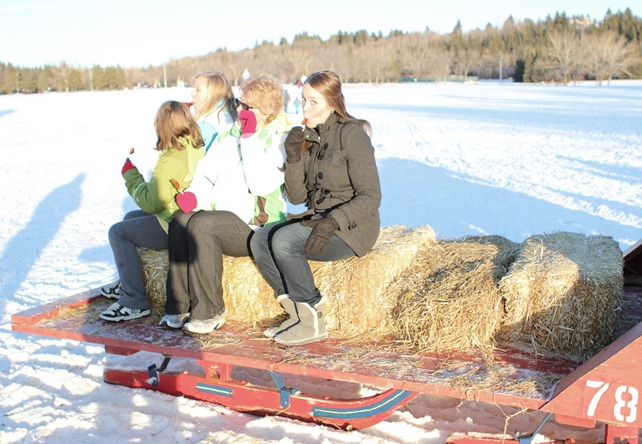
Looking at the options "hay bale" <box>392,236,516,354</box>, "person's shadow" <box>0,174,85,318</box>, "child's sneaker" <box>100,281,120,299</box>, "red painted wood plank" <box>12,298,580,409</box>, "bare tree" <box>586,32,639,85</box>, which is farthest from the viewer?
"bare tree" <box>586,32,639,85</box>

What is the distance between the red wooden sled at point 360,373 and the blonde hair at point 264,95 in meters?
1.39

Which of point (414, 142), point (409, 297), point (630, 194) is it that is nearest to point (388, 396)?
point (409, 297)

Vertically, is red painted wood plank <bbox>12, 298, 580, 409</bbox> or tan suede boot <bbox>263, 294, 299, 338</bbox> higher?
tan suede boot <bbox>263, 294, 299, 338</bbox>

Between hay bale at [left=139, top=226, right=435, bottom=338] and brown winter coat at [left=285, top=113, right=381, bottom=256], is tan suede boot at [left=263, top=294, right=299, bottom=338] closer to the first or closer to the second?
hay bale at [left=139, top=226, right=435, bottom=338]

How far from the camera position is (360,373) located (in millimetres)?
3264

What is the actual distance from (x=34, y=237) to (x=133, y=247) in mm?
4974

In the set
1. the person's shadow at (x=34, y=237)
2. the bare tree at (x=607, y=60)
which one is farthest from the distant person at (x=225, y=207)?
the bare tree at (x=607, y=60)

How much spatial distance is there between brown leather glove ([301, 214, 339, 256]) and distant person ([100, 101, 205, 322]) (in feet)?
3.71

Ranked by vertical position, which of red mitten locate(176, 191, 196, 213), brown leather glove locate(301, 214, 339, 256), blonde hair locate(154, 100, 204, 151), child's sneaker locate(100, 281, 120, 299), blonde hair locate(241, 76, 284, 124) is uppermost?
blonde hair locate(241, 76, 284, 124)

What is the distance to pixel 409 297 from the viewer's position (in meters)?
3.80

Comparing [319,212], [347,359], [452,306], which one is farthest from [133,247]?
[452,306]

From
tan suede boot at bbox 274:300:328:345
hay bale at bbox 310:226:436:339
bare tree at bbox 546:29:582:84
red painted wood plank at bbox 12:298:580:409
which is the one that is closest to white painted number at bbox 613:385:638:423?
red painted wood plank at bbox 12:298:580:409

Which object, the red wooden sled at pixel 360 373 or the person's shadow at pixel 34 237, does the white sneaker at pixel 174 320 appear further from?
the person's shadow at pixel 34 237

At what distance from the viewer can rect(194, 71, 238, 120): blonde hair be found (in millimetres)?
4676
